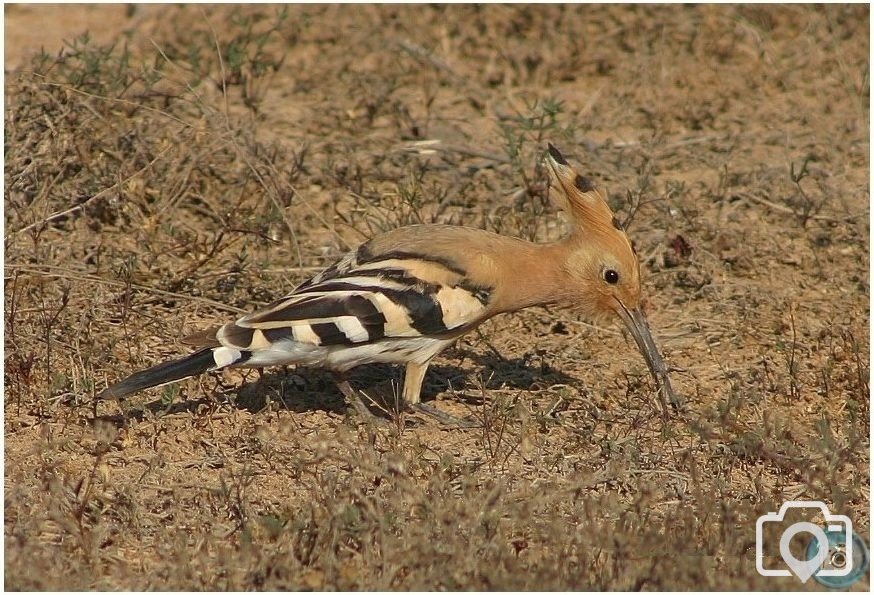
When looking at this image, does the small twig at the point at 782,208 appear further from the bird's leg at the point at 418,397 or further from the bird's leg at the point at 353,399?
the bird's leg at the point at 353,399

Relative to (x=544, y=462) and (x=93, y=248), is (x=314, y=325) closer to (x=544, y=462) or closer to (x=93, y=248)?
(x=544, y=462)

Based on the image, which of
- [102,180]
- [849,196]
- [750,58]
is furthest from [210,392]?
[750,58]

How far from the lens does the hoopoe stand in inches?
171

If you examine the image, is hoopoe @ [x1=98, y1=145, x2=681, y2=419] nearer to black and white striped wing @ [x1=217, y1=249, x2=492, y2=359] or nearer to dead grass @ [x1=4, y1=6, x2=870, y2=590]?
black and white striped wing @ [x1=217, y1=249, x2=492, y2=359]

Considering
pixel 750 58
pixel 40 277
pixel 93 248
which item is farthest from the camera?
pixel 750 58

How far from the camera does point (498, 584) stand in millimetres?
3408

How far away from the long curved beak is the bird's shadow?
0.37 m

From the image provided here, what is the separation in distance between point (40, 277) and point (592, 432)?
224cm

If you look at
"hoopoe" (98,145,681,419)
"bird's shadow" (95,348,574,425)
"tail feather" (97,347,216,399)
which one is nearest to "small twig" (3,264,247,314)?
"bird's shadow" (95,348,574,425)

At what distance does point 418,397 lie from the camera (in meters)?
4.68

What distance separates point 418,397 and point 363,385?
0.42 metres

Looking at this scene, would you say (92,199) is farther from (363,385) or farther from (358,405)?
(358,405)

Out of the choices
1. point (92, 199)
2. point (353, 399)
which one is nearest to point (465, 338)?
point (353, 399)

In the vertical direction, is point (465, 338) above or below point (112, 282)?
below
